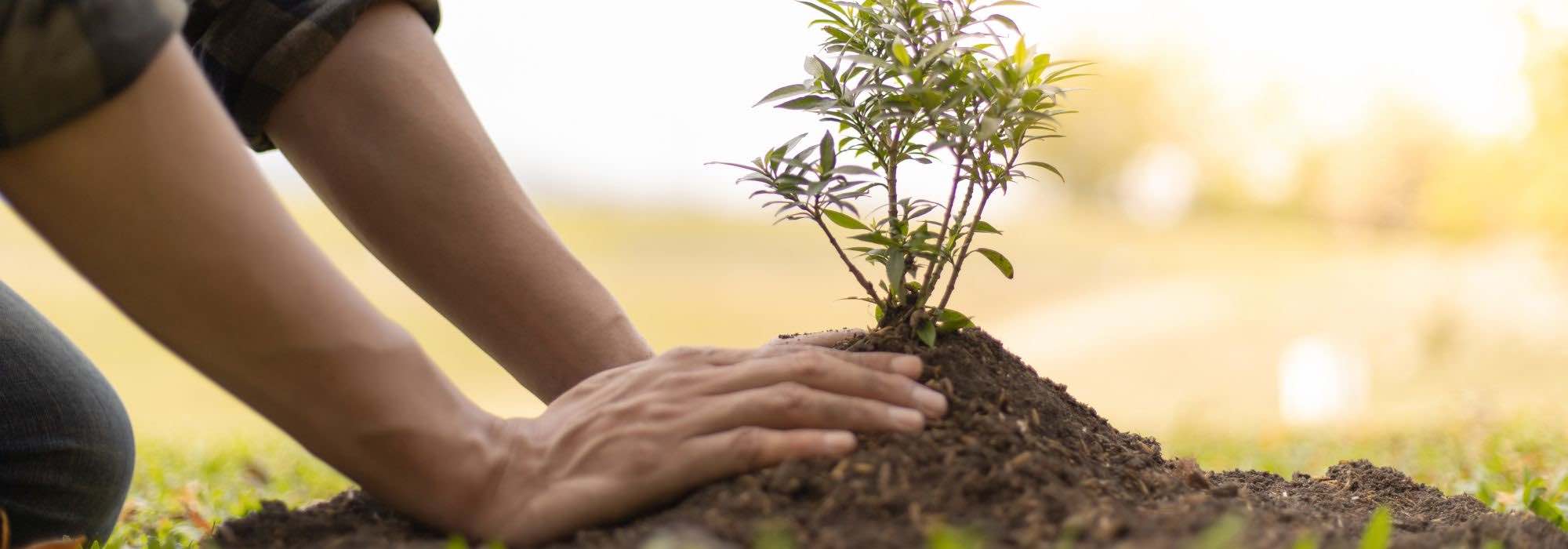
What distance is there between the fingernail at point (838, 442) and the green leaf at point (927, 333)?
305 mm

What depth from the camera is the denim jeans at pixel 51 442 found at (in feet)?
8.25

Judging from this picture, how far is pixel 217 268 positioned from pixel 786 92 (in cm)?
97

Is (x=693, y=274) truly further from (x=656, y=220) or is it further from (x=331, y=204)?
(x=331, y=204)

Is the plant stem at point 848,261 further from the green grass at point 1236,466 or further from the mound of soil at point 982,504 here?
the green grass at point 1236,466

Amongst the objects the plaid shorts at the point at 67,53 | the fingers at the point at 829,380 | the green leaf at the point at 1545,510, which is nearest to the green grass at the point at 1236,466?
the green leaf at the point at 1545,510

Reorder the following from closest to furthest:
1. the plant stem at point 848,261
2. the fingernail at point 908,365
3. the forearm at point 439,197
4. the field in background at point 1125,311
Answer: the fingernail at point 908,365
the plant stem at point 848,261
the forearm at point 439,197
the field in background at point 1125,311

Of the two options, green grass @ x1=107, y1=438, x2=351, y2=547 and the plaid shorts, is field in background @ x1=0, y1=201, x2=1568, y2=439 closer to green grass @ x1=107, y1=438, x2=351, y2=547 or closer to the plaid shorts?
green grass @ x1=107, y1=438, x2=351, y2=547

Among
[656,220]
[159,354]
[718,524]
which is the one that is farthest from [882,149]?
[656,220]

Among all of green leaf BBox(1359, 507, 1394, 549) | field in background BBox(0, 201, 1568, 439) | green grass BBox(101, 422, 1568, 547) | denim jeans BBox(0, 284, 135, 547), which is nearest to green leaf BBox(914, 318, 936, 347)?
green leaf BBox(1359, 507, 1394, 549)

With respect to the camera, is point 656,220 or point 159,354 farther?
point 656,220

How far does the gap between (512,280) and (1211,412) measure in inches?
357

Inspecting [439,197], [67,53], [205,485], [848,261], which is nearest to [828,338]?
[848,261]

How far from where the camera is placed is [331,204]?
229 cm

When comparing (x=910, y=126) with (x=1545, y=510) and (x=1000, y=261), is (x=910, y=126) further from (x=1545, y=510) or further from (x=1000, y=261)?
Answer: (x=1545, y=510)
